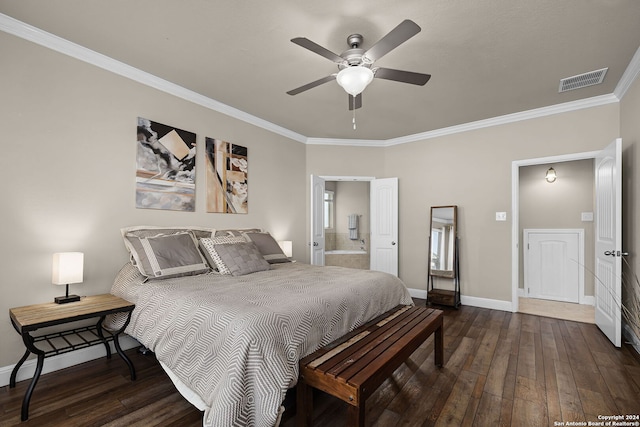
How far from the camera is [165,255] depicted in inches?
105

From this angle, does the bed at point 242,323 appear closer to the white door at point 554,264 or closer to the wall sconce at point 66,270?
the wall sconce at point 66,270

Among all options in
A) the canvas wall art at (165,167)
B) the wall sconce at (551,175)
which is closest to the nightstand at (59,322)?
the canvas wall art at (165,167)

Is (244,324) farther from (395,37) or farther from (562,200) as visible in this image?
(562,200)

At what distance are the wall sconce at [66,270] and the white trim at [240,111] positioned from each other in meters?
1.69

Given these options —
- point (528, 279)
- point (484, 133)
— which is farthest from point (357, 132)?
point (528, 279)

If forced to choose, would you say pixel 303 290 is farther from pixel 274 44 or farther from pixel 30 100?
pixel 30 100

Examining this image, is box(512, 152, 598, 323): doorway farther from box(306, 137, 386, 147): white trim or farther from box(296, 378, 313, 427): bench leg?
box(296, 378, 313, 427): bench leg

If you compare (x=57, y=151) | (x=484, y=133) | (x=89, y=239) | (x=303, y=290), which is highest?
(x=484, y=133)

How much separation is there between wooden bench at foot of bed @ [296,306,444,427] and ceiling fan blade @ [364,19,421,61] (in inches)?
72.7

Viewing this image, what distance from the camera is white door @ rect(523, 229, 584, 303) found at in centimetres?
454

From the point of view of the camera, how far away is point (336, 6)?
2098mm

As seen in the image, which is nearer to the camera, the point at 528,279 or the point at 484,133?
the point at 484,133

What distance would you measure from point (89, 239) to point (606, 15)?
434cm

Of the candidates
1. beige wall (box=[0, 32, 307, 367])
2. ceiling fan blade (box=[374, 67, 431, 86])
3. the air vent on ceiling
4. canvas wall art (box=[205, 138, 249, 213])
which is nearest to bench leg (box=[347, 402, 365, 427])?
ceiling fan blade (box=[374, 67, 431, 86])
